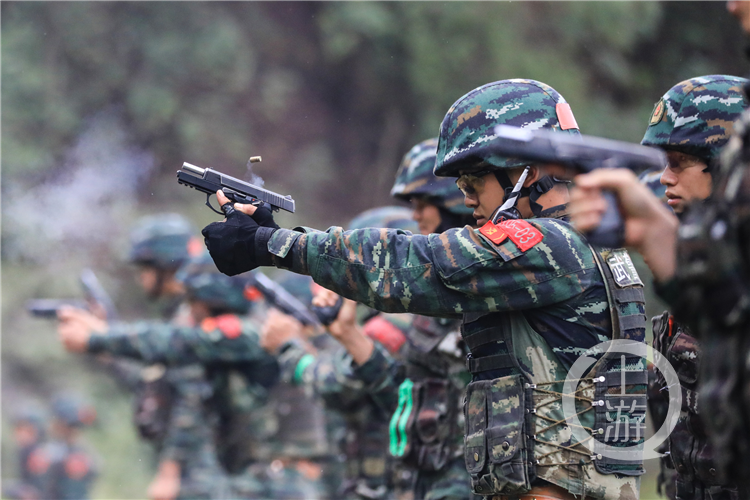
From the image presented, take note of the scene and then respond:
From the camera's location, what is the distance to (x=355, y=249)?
3117 mm

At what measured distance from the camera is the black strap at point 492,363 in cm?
322

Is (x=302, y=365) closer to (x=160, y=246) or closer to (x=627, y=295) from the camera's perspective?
(x=160, y=246)

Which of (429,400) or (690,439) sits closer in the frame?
(690,439)

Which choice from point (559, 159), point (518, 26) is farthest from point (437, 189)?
point (518, 26)

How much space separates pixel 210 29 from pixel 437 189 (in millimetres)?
12402

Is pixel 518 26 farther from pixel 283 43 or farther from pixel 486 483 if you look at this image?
pixel 486 483

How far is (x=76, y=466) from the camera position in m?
12.8

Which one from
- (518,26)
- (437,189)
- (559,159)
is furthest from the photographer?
(518,26)

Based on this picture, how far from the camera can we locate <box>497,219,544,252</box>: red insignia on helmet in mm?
3018

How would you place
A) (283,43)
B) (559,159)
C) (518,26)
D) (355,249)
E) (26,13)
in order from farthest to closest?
1. (283,43)
2. (26,13)
3. (518,26)
4. (355,249)
5. (559,159)

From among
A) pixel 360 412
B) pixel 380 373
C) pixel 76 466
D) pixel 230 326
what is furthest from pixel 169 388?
pixel 76 466

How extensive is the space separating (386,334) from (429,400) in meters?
Result: 1.24

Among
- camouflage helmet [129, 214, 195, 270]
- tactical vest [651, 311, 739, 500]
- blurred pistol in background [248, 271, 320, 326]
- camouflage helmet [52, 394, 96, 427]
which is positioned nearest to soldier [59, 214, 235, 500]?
camouflage helmet [129, 214, 195, 270]

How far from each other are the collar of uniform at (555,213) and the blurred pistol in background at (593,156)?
968mm
